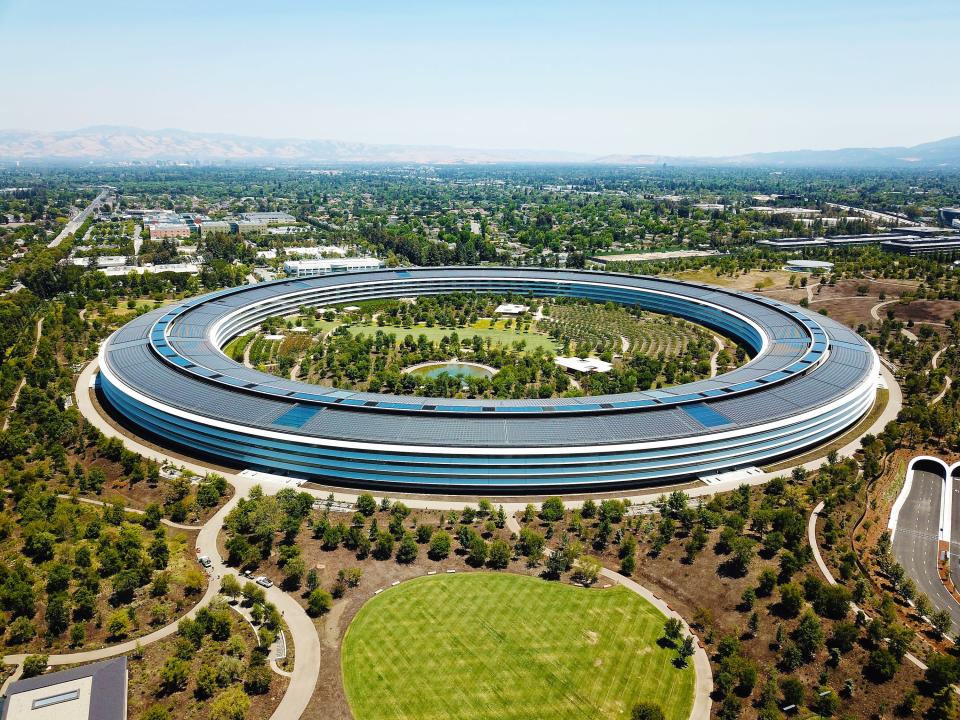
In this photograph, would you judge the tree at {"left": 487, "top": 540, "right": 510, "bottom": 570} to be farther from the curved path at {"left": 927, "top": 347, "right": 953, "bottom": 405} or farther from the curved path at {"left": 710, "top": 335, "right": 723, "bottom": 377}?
the curved path at {"left": 927, "top": 347, "right": 953, "bottom": 405}

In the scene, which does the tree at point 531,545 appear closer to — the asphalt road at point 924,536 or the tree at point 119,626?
the tree at point 119,626

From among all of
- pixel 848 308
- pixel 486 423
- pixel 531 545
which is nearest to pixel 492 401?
pixel 486 423

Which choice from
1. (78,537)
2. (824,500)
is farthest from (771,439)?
(78,537)

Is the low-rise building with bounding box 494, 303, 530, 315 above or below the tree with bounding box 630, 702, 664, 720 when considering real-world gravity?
above

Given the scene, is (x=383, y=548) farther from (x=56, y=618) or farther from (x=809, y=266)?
(x=809, y=266)

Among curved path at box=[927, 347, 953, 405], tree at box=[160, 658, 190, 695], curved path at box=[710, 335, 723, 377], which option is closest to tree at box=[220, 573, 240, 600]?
tree at box=[160, 658, 190, 695]

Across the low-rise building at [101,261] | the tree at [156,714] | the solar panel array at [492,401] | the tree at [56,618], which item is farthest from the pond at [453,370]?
the low-rise building at [101,261]
